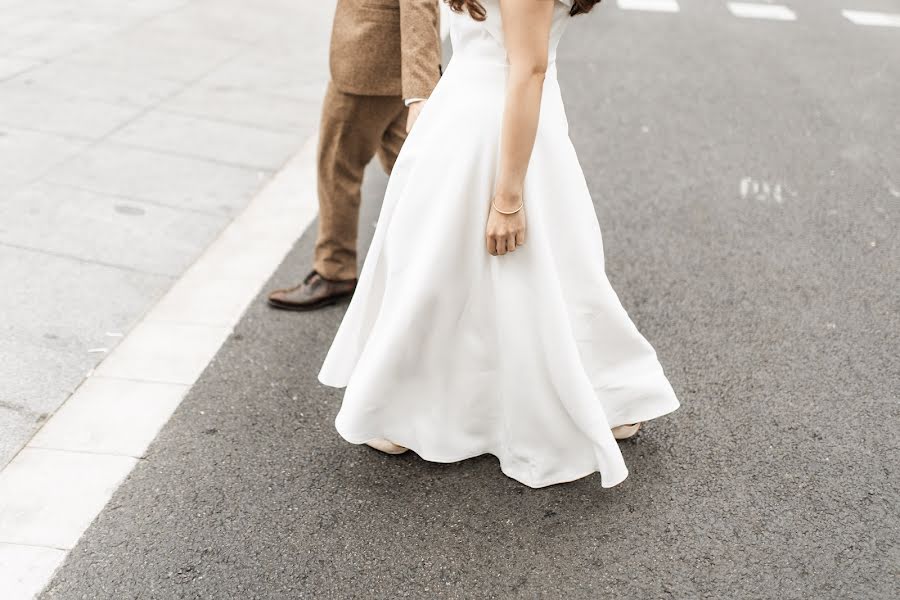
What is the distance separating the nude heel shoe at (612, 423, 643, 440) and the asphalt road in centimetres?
6

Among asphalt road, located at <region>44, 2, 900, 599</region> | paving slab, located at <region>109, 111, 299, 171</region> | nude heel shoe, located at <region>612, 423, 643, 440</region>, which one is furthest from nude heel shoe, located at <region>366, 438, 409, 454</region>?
paving slab, located at <region>109, 111, 299, 171</region>

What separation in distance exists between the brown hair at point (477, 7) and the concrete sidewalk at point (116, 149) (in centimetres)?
208

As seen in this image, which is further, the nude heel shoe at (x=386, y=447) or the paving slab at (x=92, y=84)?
the paving slab at (x=92, y=84)

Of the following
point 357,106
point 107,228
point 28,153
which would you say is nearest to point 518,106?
point 357,106

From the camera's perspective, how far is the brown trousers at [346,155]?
3.59m

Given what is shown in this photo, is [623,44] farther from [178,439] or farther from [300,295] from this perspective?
[178,439]

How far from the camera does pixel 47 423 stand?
10.4ft

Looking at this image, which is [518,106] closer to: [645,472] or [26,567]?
[645,472]

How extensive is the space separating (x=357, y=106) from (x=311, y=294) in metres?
0.92

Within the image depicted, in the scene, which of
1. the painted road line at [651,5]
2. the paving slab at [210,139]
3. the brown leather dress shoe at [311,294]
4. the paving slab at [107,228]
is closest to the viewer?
the brown leather dress shoe at [311,294]

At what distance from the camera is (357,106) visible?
3.56 m

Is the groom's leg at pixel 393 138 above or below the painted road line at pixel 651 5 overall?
above

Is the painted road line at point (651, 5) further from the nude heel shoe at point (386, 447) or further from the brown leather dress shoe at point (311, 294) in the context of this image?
the nude heel shoe at point (386, 447)

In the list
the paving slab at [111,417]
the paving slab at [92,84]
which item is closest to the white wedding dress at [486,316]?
the paving slab at [111,417]
